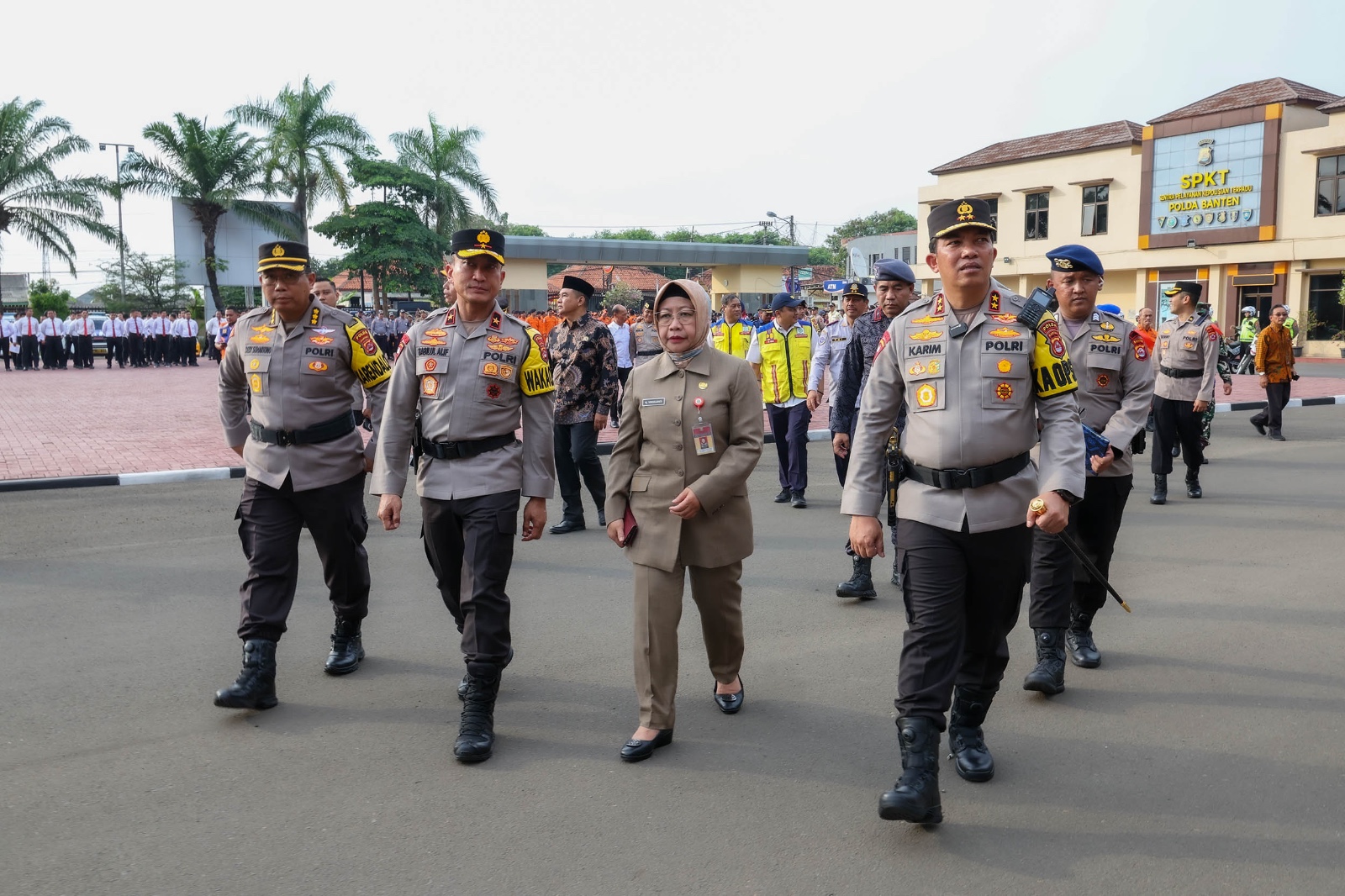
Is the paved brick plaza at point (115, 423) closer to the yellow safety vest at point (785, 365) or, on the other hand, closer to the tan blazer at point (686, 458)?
the yellow safety vest at point (785, 365)

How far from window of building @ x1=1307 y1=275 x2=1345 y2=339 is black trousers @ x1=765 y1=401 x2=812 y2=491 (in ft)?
105

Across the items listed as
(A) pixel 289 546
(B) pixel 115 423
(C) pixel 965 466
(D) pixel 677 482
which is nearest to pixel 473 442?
(D) pixel 677 482

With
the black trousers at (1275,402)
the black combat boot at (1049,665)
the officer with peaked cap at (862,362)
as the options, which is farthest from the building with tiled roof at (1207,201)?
the black combat boot at (1049,665)

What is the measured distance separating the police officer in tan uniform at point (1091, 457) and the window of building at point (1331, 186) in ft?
112

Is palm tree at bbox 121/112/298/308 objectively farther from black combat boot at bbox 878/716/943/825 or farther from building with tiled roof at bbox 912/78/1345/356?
black combat boot at bbox 878/716/943/825

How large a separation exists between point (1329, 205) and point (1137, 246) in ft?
21.4

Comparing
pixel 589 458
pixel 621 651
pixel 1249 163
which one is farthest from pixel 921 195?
pixel 621 651

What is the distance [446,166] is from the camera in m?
41.9

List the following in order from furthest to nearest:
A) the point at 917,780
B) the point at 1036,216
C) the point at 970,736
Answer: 1. the point at 1036,216
2. the point at 970,736
3. the point at 917,780

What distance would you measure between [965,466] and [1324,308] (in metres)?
37.4

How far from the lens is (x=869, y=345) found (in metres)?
6.61

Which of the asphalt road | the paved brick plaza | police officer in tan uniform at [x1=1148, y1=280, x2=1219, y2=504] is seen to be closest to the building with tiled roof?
the paved brick plaza

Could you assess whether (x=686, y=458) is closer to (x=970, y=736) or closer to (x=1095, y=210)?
(x=970, y=736)

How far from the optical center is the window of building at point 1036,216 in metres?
42.1
